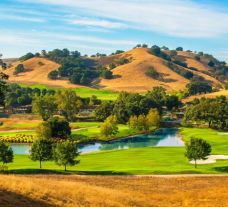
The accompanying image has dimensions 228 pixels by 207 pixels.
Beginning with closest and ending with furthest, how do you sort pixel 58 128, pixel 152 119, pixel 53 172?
pixel 53 172, pixel 58 128, pixel 152 119

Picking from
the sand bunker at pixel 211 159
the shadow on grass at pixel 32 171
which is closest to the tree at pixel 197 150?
the sand bunker at pixel 211 159

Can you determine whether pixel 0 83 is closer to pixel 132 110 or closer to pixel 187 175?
pixel 187 175

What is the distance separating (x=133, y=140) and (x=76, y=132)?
743 inches

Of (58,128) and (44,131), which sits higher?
(58,128)

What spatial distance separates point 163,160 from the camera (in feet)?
254

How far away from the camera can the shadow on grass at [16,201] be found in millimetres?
30548

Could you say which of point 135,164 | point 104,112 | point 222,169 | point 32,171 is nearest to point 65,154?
point 32,171

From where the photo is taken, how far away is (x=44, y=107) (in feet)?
545

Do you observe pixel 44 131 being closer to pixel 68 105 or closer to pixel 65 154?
pixel 65 154

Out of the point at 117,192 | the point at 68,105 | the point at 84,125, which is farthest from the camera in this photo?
the point at 68,105

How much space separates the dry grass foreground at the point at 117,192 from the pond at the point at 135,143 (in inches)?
→ 1916

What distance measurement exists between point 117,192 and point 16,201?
1412 cm

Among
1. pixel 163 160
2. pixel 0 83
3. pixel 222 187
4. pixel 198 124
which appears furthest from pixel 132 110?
pixel 0 83

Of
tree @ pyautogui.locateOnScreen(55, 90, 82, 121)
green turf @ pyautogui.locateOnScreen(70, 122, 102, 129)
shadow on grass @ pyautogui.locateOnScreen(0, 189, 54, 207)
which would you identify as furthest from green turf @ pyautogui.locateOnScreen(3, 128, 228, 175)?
tree @ pyautogui.locateOnScreen(55, 90, 82, 121)
